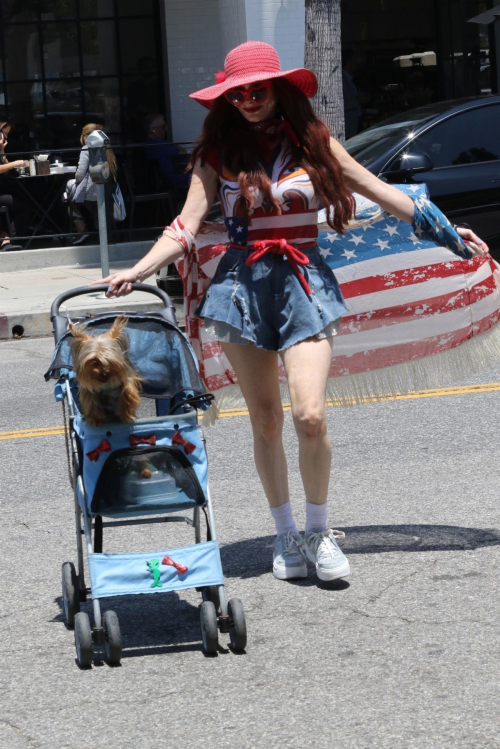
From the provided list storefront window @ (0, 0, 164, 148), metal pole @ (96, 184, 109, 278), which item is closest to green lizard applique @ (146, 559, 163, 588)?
metal pole @ (96, 184, 109, 278)

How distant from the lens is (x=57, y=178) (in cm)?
1493

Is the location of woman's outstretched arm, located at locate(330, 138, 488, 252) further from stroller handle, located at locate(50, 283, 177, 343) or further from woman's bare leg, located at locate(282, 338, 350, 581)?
stroller handle, located at locate(50, 283, 177, 343)

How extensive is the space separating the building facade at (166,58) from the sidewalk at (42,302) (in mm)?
4314

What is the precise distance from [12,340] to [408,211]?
25.2 feet

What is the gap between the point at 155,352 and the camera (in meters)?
4.10

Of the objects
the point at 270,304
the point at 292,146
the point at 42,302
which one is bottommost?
the point at 42,302

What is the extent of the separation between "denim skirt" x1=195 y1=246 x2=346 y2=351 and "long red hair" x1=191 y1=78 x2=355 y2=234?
0.69ft

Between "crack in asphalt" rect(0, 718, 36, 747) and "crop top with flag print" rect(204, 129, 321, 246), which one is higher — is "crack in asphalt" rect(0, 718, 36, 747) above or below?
below

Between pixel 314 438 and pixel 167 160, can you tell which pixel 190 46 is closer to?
pixel 167 160

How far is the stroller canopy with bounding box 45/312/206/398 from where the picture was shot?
4059 mm

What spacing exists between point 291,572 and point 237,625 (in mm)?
741

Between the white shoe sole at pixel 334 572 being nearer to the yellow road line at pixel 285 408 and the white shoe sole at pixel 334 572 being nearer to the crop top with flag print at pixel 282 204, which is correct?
the crop top with flag print at pixel 282 204

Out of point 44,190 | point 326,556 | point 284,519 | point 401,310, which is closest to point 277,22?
point 44,190

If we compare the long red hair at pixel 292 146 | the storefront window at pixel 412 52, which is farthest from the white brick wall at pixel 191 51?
the long red hair at pixel 292 146
